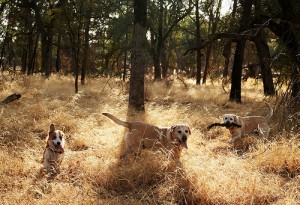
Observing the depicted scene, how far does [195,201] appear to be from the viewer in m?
4.26

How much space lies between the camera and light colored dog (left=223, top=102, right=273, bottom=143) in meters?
7.41

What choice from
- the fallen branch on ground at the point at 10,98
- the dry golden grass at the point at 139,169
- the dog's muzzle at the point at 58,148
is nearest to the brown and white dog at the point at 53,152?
the dog's muzzle at the point at 58,148

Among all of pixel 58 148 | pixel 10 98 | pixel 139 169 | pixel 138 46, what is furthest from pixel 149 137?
pixel 10 98

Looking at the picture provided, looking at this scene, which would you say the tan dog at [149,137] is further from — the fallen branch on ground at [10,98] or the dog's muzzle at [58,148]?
the fallen branch on ground at [10,98]

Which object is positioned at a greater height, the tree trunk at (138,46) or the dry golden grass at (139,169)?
the tree trunk at (138,46)

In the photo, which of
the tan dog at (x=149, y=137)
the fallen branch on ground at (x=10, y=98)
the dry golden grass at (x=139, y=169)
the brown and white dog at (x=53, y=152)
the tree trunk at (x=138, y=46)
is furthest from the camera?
the fallen branch on ground at (x=10, y=98)

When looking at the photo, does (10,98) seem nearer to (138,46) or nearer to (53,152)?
(138,46)

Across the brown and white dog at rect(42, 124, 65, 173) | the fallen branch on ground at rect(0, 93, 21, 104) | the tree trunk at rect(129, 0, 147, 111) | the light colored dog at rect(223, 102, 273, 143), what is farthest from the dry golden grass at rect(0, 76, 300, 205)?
the tree trunk at rect(129, 0, 147, 111)

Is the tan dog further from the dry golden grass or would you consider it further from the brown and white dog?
the brown and white dog

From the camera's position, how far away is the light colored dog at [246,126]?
7.41 metres

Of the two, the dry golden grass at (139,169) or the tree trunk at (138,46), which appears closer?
the dry golden grass at (139,169)

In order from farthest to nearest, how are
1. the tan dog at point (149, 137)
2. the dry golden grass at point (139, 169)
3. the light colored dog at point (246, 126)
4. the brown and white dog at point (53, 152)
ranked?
1. the light colored dog at point (246, 126)
2. the tan dog at point (149, 137)
3. the brown and white dog at point (53, 152)
4. the dry golden grass at point (139, 169)

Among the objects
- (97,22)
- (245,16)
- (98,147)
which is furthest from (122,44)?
(98,147)

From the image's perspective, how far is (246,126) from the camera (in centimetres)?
783
